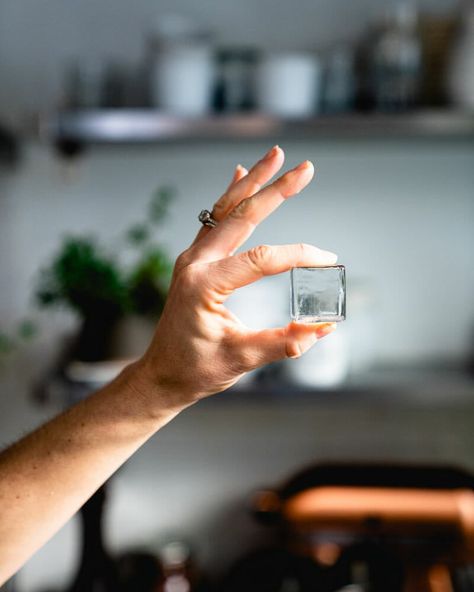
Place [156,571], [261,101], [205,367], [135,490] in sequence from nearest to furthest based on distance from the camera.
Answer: [205,367]
[261,101]
[156,571]
[135,490]

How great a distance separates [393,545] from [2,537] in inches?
38.8

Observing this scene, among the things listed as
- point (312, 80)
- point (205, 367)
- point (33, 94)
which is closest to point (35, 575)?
point (33, 94)

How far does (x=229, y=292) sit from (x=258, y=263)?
33 mm

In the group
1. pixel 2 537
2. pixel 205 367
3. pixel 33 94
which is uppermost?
pixel 33 94

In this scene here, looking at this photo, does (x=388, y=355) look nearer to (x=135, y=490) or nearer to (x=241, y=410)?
(x=241, y=410)

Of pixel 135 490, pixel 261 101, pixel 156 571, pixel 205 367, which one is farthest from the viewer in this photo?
pixel 135 490

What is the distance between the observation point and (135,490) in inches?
71.9

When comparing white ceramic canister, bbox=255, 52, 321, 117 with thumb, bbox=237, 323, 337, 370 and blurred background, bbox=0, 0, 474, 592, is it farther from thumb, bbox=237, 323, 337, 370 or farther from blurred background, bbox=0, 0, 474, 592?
thumb, bbox=237, 323, 337, 370

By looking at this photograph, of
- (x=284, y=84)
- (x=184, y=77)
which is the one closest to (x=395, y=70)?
(x=284, y=84)

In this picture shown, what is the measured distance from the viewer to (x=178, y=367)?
0.66 metres

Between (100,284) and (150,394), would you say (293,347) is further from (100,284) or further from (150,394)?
(100,284)

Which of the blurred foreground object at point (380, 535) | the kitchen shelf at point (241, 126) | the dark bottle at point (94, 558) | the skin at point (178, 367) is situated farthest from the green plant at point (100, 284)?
the skin at point (178, 367)

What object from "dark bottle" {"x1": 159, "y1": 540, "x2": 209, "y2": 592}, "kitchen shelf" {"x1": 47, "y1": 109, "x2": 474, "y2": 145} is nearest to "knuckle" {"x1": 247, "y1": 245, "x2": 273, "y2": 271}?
"kitchen shelf" {"x1": 47, "y1": 109, "x2": 474, "y2": 145}

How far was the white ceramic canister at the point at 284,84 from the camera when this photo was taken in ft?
5.03
